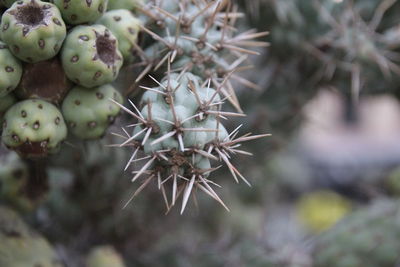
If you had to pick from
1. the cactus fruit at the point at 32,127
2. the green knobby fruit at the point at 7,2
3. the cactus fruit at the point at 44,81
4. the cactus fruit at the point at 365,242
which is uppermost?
the green knobby fruit at the point at 7,2

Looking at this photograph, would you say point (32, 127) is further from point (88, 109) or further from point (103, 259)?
point (103, 259)

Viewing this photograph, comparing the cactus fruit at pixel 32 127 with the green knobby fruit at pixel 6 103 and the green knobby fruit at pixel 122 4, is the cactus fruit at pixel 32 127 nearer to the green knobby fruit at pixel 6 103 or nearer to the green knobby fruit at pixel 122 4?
the green knobby fruit at pixel 6 103

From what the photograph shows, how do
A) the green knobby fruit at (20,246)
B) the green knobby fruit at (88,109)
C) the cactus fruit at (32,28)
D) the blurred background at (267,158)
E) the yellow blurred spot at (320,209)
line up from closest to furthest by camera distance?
the cactus fruit at (32,28)
the green knobby fruit at (88,109)
the green knobby fruit at (20,246)
the blurred background at (267,158)
the yellow blurred spot at (320,209)

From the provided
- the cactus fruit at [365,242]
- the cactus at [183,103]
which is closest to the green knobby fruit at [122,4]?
the cactus at [183,103]

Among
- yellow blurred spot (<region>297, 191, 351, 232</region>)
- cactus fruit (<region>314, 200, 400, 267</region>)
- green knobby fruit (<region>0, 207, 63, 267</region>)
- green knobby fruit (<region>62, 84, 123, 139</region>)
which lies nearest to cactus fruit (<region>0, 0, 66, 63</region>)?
green knobby fruit (<region>62, 84, 123, 139</region>)

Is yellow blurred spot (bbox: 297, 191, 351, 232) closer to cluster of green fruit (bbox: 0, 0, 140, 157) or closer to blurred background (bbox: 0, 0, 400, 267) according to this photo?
blurred background (bbox: 0, 0, 400, 267)
